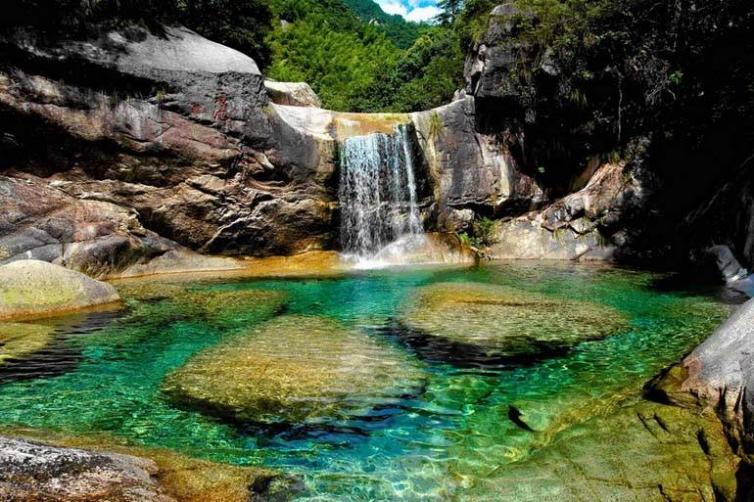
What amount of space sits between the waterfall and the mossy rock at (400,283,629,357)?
7.04 m

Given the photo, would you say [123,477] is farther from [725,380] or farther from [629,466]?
[725,380]

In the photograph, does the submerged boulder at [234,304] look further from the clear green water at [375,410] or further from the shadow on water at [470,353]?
the shadow on water at [470,353]

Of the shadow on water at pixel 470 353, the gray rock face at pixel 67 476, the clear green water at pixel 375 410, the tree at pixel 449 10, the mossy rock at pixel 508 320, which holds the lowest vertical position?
the clear green water at pixel 375 410

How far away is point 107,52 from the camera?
44.5 ft

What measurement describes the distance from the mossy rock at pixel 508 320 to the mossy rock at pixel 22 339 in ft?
16.3

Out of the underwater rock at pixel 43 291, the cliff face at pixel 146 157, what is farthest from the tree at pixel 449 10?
the underwater rock at pixel 43 291

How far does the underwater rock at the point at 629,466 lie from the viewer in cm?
317

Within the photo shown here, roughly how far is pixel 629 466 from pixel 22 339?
7.29 metres

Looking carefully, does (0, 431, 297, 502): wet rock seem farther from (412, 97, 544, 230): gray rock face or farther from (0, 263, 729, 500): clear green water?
(412, 97, 544, 230): gray rock face

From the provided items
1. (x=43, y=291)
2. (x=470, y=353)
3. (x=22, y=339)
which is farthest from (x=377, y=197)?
(x=22, y=339)

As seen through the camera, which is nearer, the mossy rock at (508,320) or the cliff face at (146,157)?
the mossy rock at (508,320)

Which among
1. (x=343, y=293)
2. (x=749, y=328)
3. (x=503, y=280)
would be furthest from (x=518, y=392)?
(x=503, y=280)

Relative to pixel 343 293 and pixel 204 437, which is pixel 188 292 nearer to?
pixel 343 293

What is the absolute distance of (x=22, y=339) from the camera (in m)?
6.93
